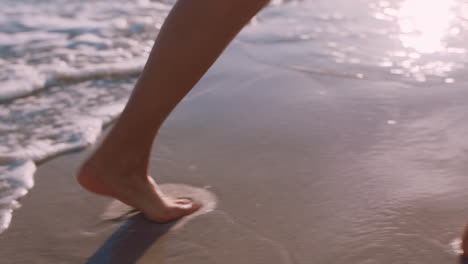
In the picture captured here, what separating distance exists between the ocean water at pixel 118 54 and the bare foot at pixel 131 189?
0.30m

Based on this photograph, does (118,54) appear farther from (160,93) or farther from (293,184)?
(160,93)

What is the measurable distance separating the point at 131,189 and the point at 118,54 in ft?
6.27

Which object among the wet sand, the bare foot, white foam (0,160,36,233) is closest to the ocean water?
white foam (0,160,36,233)

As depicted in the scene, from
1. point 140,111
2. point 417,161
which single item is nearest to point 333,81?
point 417,161

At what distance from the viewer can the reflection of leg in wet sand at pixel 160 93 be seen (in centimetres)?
154

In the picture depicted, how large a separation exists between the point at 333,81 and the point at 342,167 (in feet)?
2.81

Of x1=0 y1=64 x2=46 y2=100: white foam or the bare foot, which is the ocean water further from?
the bare foot

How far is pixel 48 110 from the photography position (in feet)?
8.90

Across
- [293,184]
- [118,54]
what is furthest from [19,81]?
[293,184]

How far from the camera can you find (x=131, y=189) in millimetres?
1756

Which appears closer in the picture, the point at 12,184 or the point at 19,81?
the point at 12,184

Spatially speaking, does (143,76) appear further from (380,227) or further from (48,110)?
(48,110)

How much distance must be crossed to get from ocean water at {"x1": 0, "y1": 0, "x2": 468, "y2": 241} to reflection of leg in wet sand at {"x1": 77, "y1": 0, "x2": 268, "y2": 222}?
1.15 ft

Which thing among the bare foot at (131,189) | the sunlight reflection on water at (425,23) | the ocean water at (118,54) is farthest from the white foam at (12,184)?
the sunlight reflection on water at (425,23)
